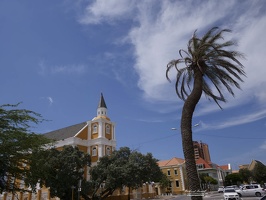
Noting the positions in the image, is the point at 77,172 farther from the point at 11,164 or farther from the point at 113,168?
the point at 11,164

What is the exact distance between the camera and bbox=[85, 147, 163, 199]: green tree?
3394 centimetres

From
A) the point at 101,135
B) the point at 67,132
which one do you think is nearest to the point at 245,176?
the point at 101,135

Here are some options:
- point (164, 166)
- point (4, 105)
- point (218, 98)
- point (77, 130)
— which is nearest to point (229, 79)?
point (218, 98)

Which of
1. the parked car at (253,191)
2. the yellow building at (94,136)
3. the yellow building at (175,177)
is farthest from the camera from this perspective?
the yellow building at (175,177)

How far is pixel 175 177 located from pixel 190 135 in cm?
5969

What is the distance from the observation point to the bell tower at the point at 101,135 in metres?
47.0

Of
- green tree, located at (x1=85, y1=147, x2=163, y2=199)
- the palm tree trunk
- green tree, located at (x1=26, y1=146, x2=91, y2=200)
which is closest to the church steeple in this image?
green tree, located at (x1=85, y1=147, x2=163, y2=199)

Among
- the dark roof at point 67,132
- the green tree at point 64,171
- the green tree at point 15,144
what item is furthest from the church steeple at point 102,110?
the green tree at point 15,144

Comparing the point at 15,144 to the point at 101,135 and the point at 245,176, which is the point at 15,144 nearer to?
the point at 101,135

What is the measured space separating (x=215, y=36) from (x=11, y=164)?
492 inches

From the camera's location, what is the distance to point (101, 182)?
35.0m

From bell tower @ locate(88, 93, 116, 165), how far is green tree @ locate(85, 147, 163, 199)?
31.8ft

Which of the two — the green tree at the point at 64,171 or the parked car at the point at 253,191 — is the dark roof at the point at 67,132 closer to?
the green tree at the point at 64,171

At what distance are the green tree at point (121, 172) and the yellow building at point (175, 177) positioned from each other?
91.0ft
